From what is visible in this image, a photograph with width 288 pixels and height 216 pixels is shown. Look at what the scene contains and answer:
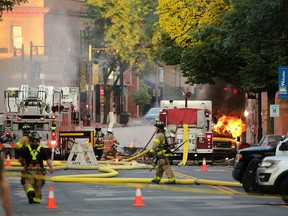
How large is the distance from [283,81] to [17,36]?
45612 mm

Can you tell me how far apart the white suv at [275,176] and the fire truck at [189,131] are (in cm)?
1858

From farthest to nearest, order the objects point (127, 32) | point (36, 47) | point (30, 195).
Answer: point (36, 47)
point (127, 32)
point (30, 195)

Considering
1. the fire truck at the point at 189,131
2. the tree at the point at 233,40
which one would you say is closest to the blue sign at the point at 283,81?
the tree at the point at 233,40

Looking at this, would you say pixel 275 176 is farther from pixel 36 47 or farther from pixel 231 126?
pixel 36 47

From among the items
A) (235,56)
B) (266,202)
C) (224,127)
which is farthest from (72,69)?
(266,202)

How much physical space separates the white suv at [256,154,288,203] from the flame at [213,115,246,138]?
29265 mm

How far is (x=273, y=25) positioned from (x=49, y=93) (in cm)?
1052

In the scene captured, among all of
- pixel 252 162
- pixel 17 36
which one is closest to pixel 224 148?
pixel 252 162

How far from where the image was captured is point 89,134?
4178 centimetres

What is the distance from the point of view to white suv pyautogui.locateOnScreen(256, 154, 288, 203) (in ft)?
72.5

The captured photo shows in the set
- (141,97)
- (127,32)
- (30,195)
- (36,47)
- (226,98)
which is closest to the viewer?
(30,195)

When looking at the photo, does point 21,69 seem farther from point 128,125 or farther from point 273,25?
point 273,25

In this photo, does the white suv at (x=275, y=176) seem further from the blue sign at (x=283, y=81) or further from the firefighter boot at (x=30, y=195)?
the blue sign at (x=283, y=81)

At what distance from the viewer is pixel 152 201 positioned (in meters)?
22.9
